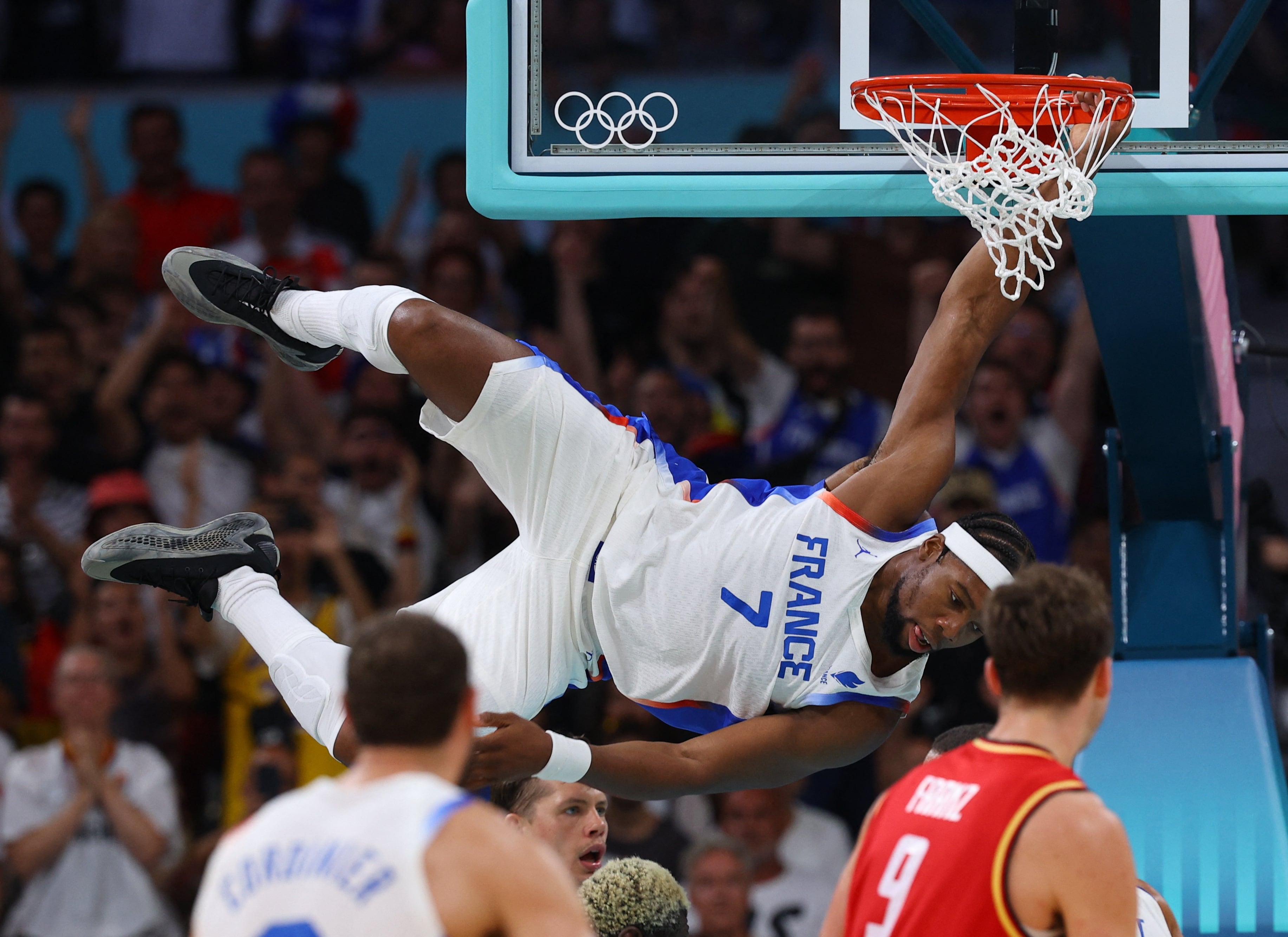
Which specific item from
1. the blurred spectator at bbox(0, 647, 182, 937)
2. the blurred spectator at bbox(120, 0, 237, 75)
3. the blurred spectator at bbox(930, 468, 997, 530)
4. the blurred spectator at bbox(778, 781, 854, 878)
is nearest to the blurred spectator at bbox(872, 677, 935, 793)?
the blurred spectator at bbox(778, 781, 854, 878)

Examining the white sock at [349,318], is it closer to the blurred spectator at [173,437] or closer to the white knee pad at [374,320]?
the white knee pad at [374,320]

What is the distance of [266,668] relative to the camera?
7.71 metres

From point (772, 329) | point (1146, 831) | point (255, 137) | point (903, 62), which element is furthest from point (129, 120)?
point (1146, 831)

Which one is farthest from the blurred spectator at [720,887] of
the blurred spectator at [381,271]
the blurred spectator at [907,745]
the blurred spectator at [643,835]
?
the blurred spectator at [381,271]

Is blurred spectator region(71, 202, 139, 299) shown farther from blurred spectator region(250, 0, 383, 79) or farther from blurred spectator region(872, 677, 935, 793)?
blurred spectator region(872, 677, 935, 793)

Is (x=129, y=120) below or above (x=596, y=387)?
above

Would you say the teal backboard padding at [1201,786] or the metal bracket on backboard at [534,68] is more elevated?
the metal bracket on backboard at [534,68]

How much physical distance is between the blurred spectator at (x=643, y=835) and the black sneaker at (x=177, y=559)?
9.23 feet

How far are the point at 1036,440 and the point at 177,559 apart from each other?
438 cm

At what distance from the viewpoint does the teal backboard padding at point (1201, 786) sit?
16.8 ft

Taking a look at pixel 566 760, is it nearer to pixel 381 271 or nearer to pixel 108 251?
pixel 381 271

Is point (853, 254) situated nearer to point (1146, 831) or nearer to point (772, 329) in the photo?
point (772, 329)

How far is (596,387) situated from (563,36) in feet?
6.20

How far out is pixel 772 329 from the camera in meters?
8.58
